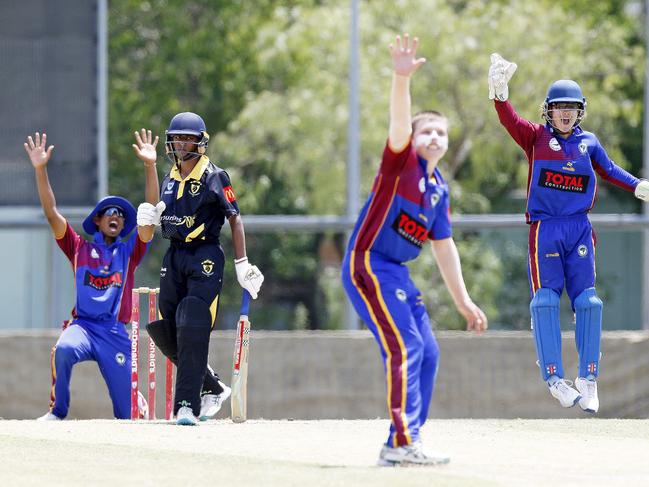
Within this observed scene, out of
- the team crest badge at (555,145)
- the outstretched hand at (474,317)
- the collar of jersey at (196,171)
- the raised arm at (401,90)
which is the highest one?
the raised arm at (401,90)

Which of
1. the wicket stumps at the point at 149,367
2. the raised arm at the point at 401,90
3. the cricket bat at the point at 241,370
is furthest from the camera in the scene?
the wicket stumps at the point at 149,367

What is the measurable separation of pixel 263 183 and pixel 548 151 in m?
20.5

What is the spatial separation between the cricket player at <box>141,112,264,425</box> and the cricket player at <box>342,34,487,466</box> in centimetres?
197

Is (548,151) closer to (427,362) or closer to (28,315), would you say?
(427,362)

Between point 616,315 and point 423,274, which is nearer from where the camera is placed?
point 423,274

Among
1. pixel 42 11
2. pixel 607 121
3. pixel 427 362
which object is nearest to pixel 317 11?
pixel 607 121

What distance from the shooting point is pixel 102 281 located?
11.4 m

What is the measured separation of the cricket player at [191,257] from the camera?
9977mm

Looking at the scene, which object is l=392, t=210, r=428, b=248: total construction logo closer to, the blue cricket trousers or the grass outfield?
the blue cricket trousers

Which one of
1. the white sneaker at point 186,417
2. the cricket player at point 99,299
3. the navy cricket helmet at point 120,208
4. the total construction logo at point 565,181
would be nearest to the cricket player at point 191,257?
the white sneaker at point 186,417

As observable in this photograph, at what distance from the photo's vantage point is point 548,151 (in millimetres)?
10547

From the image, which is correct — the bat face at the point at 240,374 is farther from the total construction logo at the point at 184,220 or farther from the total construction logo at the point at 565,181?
the total construction logo at the point at 565,181

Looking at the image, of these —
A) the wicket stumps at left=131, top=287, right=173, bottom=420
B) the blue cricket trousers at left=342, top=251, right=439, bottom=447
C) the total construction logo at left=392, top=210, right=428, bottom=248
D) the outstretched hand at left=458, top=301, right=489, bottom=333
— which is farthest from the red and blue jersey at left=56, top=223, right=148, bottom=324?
the outstretched hand at left=458, top=301, right=489, bottom=333

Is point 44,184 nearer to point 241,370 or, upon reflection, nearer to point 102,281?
point 102,281
